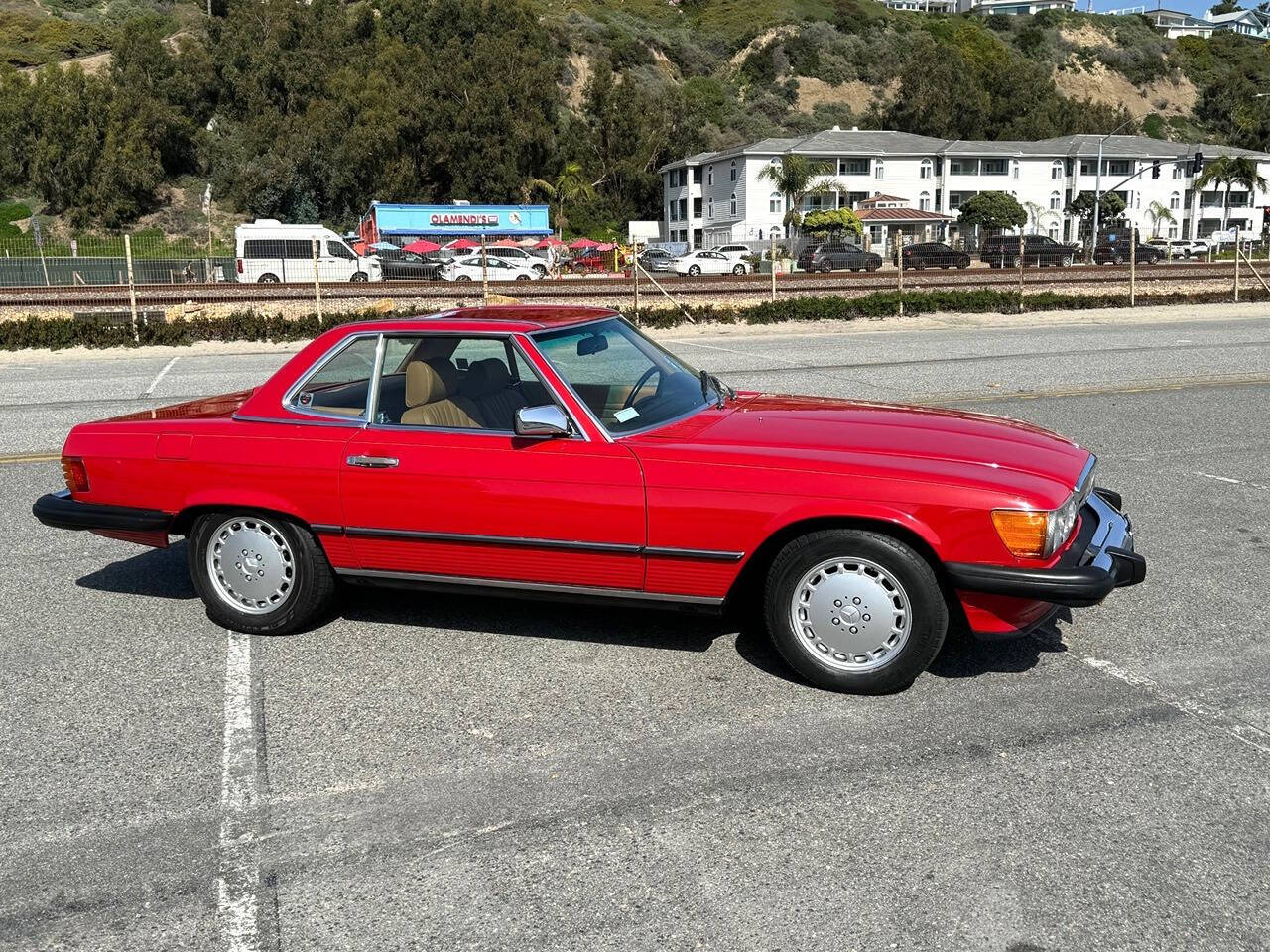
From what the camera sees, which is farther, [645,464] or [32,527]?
[32,527]

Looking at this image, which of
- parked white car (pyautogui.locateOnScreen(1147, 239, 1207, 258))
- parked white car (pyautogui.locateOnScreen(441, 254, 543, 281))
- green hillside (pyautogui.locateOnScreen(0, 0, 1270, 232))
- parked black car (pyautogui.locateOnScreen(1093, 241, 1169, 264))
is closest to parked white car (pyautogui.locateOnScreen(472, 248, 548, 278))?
parked white car (pyautogui.locateOnScreen(441, 254, 543, 281))

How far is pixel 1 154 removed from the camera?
7581 centimetres

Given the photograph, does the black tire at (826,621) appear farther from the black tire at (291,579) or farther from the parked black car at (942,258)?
the parked black car at (942,258)

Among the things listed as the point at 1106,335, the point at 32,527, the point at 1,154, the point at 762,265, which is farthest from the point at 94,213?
the point at 32,527

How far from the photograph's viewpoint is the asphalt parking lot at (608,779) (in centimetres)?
303

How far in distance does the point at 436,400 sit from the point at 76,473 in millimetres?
1816

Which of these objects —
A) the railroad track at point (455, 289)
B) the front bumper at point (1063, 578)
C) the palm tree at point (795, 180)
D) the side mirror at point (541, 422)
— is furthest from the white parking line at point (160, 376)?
the palm tree at point (795, 180)

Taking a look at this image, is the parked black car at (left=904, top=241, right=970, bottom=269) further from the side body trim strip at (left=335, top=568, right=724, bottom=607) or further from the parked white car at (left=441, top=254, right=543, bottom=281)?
the side body trim strip at (left=335, top=568, right=724, bottom=607)

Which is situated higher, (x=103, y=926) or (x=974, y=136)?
(x=974, y=136)

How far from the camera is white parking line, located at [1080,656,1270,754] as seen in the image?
402 centimetres

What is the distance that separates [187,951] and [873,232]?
75.0m

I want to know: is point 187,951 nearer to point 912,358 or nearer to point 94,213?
point 912,358

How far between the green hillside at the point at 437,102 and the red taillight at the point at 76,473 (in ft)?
242

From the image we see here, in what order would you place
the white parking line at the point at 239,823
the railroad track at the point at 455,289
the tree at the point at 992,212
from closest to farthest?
the white parking line at the point at 239,823
the railroad track at the point at 455,289
the tree at the point at 992,212
